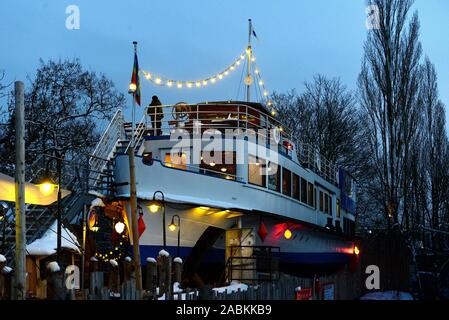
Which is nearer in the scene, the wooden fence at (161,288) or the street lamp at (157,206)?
the wooden fence at (161,288)

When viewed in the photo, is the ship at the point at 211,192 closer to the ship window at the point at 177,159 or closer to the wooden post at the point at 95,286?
the ship window at the point at 177,159

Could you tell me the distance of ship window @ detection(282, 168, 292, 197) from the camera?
1755 cm

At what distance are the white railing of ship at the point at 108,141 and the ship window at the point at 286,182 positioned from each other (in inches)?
192

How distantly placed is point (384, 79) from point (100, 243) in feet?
55.2

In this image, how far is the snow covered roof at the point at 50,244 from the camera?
39.7 feet

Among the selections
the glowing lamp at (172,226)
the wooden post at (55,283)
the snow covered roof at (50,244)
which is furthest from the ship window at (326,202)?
the wooden post at (55,283)

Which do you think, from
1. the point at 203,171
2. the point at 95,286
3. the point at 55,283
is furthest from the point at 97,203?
the point at 55,283

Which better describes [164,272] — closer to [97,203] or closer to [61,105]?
[97,203]

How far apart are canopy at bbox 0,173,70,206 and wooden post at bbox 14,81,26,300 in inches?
112

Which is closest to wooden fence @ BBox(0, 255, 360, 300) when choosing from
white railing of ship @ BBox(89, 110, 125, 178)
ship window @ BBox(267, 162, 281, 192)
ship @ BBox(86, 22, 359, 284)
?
ship @ BBox(86, 22, 359, 284)

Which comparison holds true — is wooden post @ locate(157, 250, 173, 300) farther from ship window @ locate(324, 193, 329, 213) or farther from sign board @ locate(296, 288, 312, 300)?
ship window @ locate(324, 193, 329, 213)
